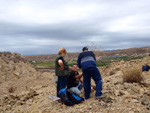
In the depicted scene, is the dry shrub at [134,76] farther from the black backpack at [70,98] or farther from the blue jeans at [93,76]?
the black backpack at [70,98]

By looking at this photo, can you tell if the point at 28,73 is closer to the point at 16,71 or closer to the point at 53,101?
the point at 16,71

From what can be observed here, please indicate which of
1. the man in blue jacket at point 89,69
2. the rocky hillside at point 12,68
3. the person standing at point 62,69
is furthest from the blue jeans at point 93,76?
the rocky hillside at point 12,68

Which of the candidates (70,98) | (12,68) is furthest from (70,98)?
(12,68)

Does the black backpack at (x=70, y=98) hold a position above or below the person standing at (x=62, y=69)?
below

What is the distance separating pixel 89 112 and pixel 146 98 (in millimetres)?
1702

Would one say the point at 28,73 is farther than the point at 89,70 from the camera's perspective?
Yes

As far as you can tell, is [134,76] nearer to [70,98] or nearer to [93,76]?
[93,76]

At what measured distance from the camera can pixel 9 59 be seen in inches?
612

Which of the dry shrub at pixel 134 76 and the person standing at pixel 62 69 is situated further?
the dry shrub at pixel 134 76

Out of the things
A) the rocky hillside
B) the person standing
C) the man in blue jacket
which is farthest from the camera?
the rocky hillside

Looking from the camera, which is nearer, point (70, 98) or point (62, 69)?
point (70, 98)

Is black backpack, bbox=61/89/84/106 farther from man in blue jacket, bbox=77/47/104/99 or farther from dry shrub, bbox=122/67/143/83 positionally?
dry shrub, bbox=122/67/143/83

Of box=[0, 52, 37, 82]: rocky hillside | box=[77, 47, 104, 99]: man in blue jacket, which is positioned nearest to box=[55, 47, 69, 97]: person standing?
box=[77, 47, 104, 99]: man in blue jacket

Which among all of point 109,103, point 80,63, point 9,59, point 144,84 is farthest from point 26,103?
point 9,59
